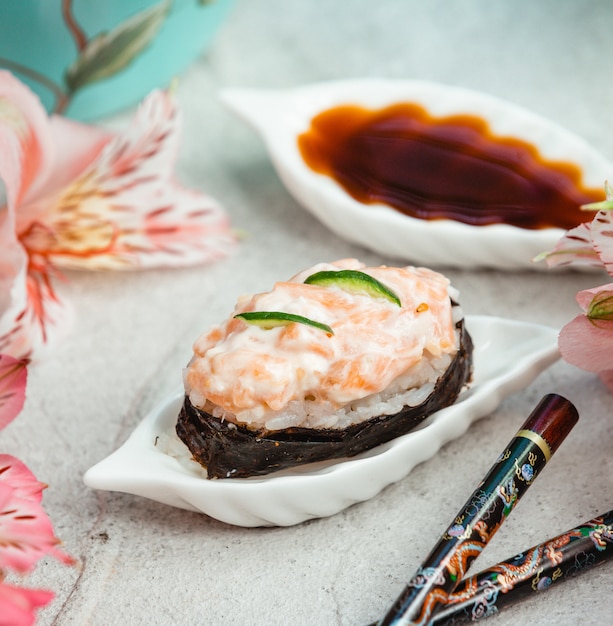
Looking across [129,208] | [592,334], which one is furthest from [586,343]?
[129,208]

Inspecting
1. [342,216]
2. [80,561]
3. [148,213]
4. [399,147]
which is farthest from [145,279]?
[80,561]

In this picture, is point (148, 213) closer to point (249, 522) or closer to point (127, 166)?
point (127, 166)

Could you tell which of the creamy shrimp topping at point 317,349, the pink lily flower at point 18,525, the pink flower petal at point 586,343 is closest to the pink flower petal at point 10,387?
the pink lily flower at point 18,525

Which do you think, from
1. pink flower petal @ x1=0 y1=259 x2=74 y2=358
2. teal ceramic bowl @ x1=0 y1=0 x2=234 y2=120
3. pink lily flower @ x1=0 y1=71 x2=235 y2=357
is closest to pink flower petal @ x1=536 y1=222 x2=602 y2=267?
pink lily flower @ x1=0 y1=71 x2=235 y2=357

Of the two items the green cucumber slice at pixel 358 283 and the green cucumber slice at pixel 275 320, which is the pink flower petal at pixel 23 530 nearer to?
the green cucumber slice at pixel 275 320

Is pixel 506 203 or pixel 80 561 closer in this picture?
pixel 80 561

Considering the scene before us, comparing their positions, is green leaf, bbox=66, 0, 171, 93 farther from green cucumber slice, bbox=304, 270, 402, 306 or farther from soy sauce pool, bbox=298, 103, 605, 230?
green cucumber slice, bbox=304, 270, 402, 306

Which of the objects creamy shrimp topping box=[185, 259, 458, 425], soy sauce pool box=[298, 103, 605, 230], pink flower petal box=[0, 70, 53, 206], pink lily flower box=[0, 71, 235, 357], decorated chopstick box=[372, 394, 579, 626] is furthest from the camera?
soy sauce pool box=[298, 103, 605, 230]
